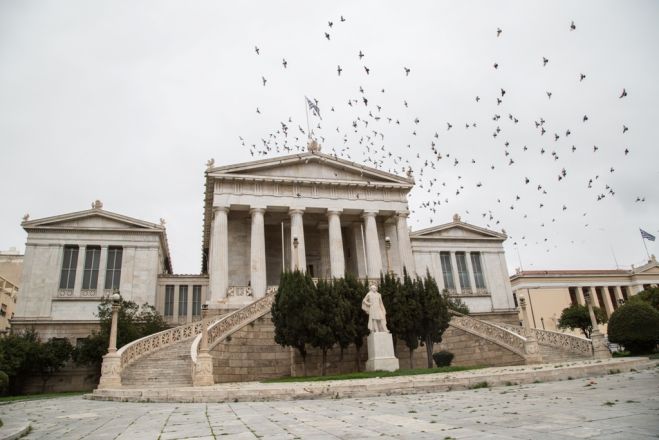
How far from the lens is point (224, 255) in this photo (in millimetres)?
34312

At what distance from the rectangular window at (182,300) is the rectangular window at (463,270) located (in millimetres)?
26000

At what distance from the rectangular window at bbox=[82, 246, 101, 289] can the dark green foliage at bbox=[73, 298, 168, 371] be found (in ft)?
13.2

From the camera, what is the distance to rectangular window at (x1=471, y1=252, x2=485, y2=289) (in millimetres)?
45031

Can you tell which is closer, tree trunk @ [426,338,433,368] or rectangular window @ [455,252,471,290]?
tree trunk @ [426,338,433,368]

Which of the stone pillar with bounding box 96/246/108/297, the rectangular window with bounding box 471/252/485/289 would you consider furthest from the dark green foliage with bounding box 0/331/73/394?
the rectangular window with bounding box 471/252/485/289

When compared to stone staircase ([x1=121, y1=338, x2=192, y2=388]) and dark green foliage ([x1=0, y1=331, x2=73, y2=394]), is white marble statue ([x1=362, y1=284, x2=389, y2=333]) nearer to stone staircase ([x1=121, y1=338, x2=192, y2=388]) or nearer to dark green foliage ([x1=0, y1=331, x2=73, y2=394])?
stone staircase ([x1=121, y1=338, x2=192, y2=388])

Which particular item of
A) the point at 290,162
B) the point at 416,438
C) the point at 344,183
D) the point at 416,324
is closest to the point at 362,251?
the point at 344,183

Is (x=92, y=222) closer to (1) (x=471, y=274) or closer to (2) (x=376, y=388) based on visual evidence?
(2) (x=376, y=388)

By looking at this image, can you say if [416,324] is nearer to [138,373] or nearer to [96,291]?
[138,373]

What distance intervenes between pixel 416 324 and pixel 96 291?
26.1 m

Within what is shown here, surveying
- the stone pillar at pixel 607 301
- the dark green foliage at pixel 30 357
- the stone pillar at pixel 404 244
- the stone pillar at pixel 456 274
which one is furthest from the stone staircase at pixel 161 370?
the stone pillar at pixel 607 301

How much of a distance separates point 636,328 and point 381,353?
40.0 feet

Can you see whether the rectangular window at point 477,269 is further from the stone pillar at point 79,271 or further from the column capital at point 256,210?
the stone pillar at point 79,271

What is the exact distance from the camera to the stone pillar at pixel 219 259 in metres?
33.2
